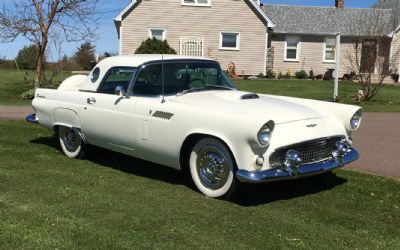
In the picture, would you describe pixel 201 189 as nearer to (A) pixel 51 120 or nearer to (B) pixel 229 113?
(B) pixel 229 113

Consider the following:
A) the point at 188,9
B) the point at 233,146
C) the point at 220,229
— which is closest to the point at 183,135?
the point at 233,146

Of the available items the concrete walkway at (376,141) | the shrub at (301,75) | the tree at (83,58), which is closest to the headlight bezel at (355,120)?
the concrete walkway at (376,141)

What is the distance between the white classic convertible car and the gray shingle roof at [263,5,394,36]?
78.5 feet

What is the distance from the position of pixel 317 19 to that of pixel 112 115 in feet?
88.5

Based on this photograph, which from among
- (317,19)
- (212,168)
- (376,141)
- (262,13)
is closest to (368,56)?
(262,13)

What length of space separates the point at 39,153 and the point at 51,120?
0.55 metres

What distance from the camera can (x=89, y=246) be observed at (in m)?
4.18

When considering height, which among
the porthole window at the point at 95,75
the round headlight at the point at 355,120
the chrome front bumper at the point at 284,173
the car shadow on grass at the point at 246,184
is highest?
the porthole window at the point at 95,75

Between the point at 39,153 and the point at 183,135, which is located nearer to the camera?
the point at 183,135

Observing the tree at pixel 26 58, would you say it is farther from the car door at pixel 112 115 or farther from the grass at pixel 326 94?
the car door at pixel 112 115

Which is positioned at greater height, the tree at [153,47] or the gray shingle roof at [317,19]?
the gray shingle roof at [317,19]

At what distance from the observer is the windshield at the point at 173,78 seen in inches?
251

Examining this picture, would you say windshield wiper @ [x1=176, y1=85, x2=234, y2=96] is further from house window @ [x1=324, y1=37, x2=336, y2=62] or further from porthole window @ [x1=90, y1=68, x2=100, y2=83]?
house window @ [x1=324, y1=37, x2=336, y2=62]

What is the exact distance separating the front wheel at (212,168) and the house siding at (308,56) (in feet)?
82.4
